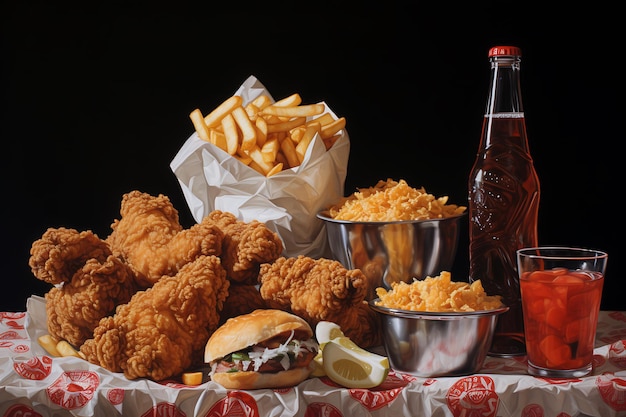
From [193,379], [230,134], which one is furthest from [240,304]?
[230,134]

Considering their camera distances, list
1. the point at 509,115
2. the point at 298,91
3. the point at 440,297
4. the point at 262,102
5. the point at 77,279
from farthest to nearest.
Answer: the point at 298,91 → the point at 262,102 → the point at 509,115 → the point at 77,279 → the point at 440,297

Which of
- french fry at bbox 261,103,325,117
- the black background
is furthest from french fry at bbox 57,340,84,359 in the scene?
the black background

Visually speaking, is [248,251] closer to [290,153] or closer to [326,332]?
[326,332]

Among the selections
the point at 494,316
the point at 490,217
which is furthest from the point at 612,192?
the point at 494,316

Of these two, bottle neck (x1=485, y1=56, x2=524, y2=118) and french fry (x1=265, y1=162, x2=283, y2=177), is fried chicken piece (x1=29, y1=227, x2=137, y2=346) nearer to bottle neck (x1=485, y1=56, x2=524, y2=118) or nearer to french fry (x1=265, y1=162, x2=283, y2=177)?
french fry (x1=265, y1=162, x2=283, y2=177)

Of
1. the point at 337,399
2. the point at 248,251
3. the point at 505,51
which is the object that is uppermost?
the point at 505,51

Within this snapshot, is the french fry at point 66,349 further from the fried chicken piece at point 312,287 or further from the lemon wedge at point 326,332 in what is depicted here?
the lemon wedge at point 326,332

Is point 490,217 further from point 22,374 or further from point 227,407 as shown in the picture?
point 22,374

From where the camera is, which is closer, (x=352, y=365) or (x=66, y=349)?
(x=352, y=365)
